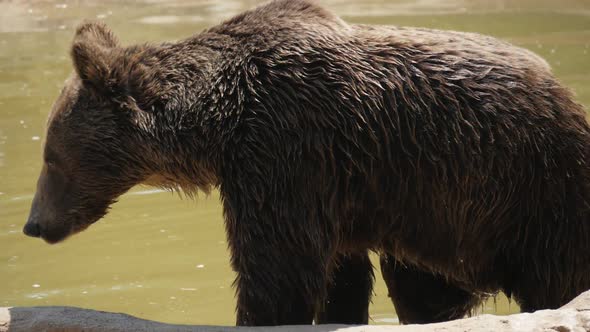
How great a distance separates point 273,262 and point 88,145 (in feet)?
4.05

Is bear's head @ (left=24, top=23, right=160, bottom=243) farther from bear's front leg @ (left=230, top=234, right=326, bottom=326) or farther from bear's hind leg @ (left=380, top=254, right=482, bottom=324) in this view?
bear's hind leg @ (left=380, top=254, right=482, bottom=324)

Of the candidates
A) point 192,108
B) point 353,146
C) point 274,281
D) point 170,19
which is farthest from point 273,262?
point 170,19

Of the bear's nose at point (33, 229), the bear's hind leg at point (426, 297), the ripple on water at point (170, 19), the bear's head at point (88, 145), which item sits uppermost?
the bear's head at point (88, 145)

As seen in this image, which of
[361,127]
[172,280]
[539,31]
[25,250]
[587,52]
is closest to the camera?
[361,127]

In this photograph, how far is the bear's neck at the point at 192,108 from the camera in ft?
18.5

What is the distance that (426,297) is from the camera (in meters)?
6.48

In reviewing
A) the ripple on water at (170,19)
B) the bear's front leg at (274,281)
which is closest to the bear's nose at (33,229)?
the bear's front leg at (274,281)

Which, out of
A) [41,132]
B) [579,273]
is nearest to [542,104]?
[579,273]

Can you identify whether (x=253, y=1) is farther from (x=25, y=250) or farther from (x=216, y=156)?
(x=216, y=156)

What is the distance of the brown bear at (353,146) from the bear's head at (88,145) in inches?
0.5

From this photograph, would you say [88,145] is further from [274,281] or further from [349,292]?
[349,292]

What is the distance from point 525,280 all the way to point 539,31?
32.5 feet

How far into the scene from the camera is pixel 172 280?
341 inches

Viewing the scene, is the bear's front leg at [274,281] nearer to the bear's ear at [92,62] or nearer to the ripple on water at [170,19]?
the bear's ear at [92,62]
